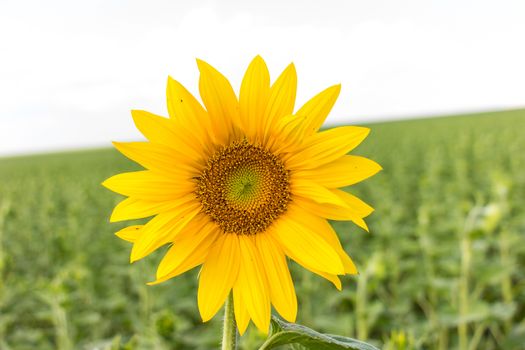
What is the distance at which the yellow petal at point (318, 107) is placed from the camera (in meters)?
1.25

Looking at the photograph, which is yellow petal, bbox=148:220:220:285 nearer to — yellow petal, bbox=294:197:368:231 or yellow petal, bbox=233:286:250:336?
yellow petal, bbox=233:286:250:336

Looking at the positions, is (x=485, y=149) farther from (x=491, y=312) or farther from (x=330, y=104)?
(x=330, y=104)

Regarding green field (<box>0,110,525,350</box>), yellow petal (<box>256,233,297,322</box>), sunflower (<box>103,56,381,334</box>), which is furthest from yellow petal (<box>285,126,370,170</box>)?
green field (<box>0,110,525,350</box>)

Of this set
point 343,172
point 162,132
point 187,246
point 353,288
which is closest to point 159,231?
point 187,246

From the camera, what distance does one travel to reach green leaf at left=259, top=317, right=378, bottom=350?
3.74 feet

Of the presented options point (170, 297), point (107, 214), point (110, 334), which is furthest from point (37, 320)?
point (107, 214)

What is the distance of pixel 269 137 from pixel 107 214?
31.8 feet

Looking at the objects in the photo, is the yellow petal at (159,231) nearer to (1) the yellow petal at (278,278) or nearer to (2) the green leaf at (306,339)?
(1) the yellow petal at (278,278)

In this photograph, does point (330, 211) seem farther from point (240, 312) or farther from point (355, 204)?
point (240, 312)

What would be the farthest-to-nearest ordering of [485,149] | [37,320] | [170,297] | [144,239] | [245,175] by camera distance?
[485,149] < [37,320] < [170,297] < [245,175] < [144,239]

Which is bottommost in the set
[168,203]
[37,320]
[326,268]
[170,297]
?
[37,320]

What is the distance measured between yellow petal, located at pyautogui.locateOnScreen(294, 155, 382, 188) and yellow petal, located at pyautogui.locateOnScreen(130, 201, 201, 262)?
316 millimetres

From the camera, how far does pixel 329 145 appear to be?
50.4 inches

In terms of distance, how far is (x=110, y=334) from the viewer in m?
5.83
